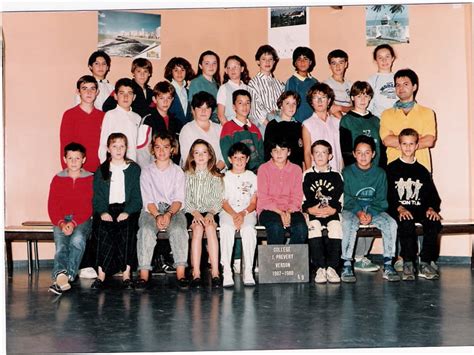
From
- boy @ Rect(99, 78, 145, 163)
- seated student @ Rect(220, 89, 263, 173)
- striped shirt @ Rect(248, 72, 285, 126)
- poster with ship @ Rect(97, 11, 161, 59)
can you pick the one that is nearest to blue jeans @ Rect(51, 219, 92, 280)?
boy @ Rect(99, 78, 145, 163)

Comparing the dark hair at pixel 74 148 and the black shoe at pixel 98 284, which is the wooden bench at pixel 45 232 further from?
the dark hair at pixel 74 148

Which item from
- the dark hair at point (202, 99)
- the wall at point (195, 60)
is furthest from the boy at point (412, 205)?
the dark hair at point (202, 99)

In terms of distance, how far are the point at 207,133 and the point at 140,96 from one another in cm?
67

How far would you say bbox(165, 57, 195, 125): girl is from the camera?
5734mm

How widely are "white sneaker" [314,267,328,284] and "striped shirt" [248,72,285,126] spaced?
55.0 inches

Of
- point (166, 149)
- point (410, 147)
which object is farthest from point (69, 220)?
point (410, 147)

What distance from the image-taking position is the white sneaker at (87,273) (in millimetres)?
5344

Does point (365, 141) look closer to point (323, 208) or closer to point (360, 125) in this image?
point (360, 125)

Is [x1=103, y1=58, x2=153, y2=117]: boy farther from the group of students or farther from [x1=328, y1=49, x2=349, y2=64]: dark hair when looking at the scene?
[x1=328, y1=49, x2=349, y2=64]: dark hair

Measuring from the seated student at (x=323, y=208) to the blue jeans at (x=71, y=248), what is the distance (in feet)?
5.22

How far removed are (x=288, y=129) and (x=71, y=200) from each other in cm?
168

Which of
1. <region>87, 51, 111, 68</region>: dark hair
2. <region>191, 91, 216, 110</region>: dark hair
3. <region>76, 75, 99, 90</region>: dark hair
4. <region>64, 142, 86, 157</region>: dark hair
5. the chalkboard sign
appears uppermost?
<region>87, 51, 111, 68</region>: dark hair

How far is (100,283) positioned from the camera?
4844 millimetres

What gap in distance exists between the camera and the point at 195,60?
6.49m
